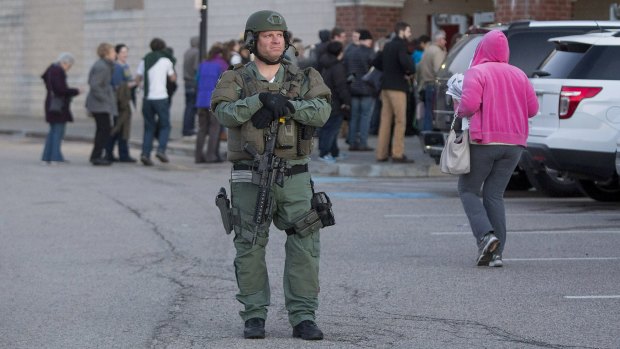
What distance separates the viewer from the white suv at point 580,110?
13.0 m

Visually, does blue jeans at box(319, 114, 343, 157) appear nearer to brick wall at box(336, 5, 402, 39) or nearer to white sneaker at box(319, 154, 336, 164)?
white sneaker at box(319, 154, 336, 164)

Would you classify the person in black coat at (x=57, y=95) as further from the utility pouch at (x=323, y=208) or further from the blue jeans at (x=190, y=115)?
the utility pouch at (x=323, y=208)

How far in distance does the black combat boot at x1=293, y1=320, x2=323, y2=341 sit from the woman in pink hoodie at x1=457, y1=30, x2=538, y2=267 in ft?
9.70

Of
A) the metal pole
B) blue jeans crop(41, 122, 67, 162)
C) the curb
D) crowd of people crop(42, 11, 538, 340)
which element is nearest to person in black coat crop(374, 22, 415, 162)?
crowd of people crop(42, 11, 538, 340)

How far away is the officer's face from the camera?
7.30 meters

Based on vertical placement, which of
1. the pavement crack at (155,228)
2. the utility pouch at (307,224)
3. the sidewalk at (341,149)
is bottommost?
the sidewalk at (341,149)

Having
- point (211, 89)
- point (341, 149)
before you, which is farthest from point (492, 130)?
point (341, 149)

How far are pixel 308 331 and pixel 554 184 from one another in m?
8.39

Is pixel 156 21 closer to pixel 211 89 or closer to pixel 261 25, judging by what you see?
pixel 211 89

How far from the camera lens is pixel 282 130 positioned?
7.29 m

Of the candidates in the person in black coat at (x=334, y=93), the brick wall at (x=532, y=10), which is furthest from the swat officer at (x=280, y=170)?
the brick wall at (x=532, y=10)

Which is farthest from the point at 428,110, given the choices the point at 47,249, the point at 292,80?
the point at 292,80

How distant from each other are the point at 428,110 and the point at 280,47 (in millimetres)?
11229

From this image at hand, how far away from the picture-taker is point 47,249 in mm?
11375
